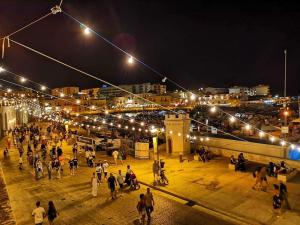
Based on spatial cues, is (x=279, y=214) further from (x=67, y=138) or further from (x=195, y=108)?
(x=195, y=108)

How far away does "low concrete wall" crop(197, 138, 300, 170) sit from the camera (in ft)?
58.3

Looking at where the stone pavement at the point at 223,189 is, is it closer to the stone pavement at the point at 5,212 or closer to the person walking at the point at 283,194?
the person walking at the point at 283,194

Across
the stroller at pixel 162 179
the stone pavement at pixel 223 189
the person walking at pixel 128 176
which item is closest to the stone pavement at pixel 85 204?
the person walking at pixel 128 176

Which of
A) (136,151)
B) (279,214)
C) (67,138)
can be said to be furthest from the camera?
(67,138)

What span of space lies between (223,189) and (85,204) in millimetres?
6663

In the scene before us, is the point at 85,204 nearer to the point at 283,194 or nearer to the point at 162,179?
the point at 162,179

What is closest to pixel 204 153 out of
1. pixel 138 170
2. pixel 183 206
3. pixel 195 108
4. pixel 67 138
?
pixel 138 170

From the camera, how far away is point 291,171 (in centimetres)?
1565

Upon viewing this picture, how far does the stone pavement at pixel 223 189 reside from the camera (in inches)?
442

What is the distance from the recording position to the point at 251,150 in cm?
1953

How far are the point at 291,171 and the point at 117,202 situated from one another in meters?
9.72

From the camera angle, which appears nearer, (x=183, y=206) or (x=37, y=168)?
(x=183, y=206)

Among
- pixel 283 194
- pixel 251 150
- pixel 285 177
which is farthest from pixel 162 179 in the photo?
pixel 251 150

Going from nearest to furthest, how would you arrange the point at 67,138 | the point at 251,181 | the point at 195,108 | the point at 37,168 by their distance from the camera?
the point at 251,181 < the point at 37,168 < the point at 67,138 < the point at 195,108
